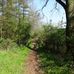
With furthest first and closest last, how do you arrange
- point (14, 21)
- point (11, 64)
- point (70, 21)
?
1. point (14, 21)
2. point (70, 21)
3. point (11, 64)

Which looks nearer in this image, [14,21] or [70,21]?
[70,21]

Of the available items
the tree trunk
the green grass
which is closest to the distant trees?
A: the green grass

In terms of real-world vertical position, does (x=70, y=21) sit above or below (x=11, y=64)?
above

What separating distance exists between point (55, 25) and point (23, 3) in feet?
36.9

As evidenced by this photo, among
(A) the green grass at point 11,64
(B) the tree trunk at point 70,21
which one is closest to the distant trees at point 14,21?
(A) the green grass at point 11,64

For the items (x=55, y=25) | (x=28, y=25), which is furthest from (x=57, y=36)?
(x=28, y=25)

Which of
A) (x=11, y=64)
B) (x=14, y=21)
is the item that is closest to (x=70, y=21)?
(x=11, y=64)

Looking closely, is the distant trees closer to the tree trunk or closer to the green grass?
the green grass

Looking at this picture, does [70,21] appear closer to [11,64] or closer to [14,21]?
[11,64]

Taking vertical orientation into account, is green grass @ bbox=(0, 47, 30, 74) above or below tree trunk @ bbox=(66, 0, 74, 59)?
below

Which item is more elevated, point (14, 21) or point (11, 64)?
point (14, 21)

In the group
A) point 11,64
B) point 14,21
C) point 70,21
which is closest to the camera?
point 11,64

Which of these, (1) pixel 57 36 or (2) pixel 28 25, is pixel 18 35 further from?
(1) pixel 57 36

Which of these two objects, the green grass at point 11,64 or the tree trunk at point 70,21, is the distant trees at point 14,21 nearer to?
the green grass at point 11,64
